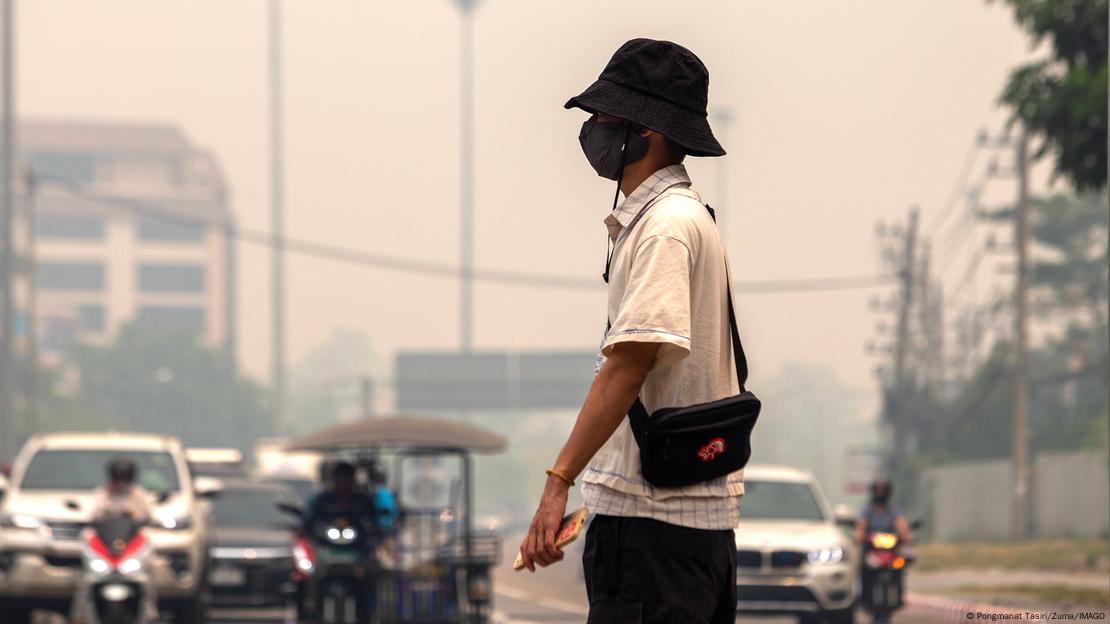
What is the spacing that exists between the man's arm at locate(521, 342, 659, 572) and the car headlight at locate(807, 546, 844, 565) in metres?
14.7

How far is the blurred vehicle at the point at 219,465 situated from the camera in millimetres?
28594

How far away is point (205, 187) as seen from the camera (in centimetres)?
18812

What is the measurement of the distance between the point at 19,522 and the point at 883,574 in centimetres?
796

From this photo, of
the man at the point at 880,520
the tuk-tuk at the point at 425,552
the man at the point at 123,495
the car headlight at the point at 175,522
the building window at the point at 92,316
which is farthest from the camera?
the building window at the point at 92,316

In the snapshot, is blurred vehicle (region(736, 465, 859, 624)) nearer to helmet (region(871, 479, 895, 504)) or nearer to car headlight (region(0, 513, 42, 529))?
helmet (region(871, 479, 895, 504))

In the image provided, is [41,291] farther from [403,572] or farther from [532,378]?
[403,572]

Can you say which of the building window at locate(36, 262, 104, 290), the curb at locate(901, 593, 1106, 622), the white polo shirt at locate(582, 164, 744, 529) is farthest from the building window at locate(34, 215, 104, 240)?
the white polo shirt at locate(582, 164, 744, 529)

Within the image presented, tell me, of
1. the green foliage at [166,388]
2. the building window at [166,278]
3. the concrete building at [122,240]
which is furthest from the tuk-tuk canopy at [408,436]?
the building window at [166,278]

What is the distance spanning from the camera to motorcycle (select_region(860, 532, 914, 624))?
1812 cm

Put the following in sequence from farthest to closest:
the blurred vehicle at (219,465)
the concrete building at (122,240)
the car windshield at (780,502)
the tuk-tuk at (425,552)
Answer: the concrete building at (122,240)
the blurred vehicle at (219,465)
the car windshield at (780,502)
the tuk-tuk at (425,552)

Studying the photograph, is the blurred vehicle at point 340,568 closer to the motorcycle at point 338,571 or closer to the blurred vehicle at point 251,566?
the motorcycle at point 338,571

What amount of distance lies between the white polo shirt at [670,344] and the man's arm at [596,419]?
0.04 metres

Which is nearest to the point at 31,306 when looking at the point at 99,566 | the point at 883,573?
the point at 883,573

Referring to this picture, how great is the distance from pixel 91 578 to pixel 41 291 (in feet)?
509
